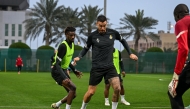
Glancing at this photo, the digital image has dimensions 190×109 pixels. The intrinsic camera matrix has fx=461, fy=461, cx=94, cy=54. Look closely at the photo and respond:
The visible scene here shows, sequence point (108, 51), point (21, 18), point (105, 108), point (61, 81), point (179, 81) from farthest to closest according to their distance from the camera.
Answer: point (21, 18) < point (105, 108) < point (61, 81) < point (108, 51) < point (179, 81)

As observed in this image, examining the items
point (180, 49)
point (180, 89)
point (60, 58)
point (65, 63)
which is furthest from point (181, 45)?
point (65, 63)

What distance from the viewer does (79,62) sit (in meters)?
56.1

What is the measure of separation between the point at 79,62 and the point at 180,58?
49.2m

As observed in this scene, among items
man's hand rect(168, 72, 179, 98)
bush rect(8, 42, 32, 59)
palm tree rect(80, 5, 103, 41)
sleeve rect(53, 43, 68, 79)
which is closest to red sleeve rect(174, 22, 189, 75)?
man's hand rect(168, 72, 179, 98)

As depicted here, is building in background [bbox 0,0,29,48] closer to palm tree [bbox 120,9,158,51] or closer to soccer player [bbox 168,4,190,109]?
palm tree [bbox 120,9,158,51]

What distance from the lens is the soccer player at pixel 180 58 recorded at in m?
6.99

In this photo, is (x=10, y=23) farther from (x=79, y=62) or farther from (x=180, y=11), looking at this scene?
(x=180, y=11)

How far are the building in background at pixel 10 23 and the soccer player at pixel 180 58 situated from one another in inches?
2962

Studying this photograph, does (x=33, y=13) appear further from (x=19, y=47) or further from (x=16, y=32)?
(x=16, y=32)

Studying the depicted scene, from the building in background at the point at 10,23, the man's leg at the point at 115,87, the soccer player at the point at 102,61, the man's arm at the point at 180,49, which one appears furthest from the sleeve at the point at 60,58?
the building in background at the point at 10,23

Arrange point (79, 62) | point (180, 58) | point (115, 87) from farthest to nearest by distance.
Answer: point (79, 62) → point (115, 87) → point (180, 58)

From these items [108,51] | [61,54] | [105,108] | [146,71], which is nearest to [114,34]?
[108,51]

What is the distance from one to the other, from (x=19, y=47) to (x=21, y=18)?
2418 cm

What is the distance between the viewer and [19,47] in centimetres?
5891
